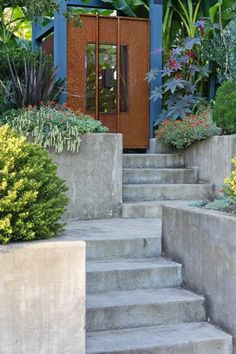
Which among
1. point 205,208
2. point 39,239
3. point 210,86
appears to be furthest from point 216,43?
point 39,239

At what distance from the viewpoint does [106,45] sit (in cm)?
870

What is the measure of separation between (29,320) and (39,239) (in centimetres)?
50

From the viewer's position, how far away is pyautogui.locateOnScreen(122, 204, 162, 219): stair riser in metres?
6.14

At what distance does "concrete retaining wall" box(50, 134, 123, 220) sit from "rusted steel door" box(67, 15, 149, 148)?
2.58 metres

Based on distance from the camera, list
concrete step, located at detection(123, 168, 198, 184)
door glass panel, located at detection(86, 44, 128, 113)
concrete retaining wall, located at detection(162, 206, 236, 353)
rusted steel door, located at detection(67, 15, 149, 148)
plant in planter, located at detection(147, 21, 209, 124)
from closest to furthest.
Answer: concrete retaining wall, located at detection(162, 206, 236, 353) < concrete step, located at detection(123, 168, 198, 184) < plant in planter, located at detection(147, 21, 209, 124) < rusted steel door, located at detection(67, 15, 149, 148) < door glass panel, located at detection(86, 44, 128, 113)

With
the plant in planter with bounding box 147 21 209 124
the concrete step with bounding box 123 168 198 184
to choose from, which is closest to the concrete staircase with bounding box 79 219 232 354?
the concrete step with bounding box 123 168 198 184

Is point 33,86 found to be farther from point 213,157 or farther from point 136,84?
point 136,84

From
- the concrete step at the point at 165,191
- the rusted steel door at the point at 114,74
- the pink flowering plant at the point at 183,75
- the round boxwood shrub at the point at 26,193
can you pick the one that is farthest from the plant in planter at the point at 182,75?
the round boxwood shrub at the point at 26,193

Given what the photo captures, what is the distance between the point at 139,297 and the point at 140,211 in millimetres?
2111

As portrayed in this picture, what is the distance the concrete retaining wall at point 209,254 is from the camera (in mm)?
3861

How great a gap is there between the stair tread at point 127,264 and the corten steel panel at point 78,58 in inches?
169

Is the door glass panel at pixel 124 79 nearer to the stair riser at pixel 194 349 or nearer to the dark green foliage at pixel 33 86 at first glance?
the dark green foliage at pixel 33 86

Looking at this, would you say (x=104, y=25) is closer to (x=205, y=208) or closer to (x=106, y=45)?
(x=106, y=45)

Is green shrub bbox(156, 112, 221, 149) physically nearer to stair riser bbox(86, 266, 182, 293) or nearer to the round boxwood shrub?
stair riser bbox(86, 266, 182, 293)
